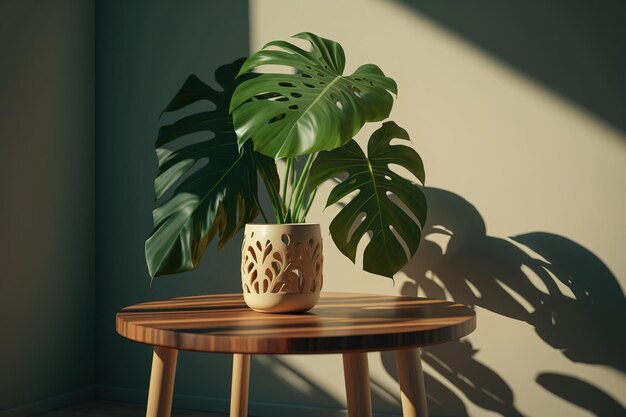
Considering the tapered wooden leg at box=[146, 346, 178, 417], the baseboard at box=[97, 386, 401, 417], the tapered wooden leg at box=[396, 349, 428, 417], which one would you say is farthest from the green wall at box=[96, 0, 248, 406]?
the tapered wooden leg at box=[396, 349, 428, 417]

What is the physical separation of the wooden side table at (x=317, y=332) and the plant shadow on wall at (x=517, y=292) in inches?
16.0

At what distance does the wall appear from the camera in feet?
7.45

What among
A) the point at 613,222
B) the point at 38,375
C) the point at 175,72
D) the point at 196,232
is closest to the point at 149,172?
the point at 175,72

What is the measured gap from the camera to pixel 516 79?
2.00m

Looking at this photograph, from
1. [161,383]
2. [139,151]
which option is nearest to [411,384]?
[161,383]

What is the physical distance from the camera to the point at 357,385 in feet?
4.46

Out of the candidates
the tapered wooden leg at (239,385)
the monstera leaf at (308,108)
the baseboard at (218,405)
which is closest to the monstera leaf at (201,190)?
the monstera leaf at (308,108)

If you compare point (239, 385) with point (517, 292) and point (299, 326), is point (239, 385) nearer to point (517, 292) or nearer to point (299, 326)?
point (299, 326)

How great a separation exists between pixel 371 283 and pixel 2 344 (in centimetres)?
118

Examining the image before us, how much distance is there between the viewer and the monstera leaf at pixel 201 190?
1472 mm

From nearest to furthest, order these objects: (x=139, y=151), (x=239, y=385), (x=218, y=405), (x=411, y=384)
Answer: (x=411, y=384), (x=239, y=385), (x=218, y=405), (x=139, y=151)

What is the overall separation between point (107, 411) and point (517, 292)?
1.41m

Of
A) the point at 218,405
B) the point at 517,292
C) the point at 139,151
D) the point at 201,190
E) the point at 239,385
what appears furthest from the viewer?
the point at 139,151

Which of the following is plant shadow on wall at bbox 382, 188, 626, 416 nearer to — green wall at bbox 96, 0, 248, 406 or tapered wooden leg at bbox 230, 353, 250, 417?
tapered wooden leg at bbox 230, 353, 250, 417
